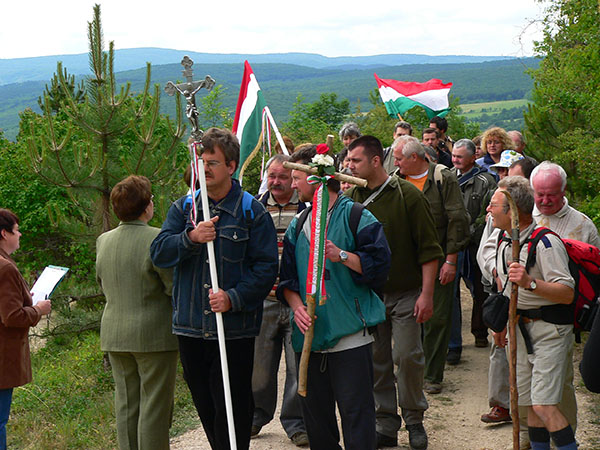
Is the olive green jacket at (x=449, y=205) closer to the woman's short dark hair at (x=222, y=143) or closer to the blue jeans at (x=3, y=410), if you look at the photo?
the woman's short dark hair at (x=222, y=143)

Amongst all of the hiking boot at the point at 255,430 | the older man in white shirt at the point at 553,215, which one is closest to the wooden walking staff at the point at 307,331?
the older man in white shirt at the point at 553,215

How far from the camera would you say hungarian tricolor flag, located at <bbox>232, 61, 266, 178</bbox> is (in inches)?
314

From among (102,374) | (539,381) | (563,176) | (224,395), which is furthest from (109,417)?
(563,176)

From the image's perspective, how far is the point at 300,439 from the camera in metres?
5.75

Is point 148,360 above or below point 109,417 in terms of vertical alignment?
above

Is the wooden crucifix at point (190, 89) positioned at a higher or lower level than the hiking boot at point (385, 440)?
higher

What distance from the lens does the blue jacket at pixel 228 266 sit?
439 cm

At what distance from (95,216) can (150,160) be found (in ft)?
2.90

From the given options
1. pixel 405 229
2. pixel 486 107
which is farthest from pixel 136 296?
pixel 486 107

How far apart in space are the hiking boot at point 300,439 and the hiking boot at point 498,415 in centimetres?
149

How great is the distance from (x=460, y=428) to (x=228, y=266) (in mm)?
2720

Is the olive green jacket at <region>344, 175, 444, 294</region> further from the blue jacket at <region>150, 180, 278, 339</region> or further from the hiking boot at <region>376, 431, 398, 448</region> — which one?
the blue jacket at <region>150, 180, 278, 339</region>

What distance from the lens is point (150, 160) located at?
27.3 feet

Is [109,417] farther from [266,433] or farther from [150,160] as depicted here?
[150,160]
